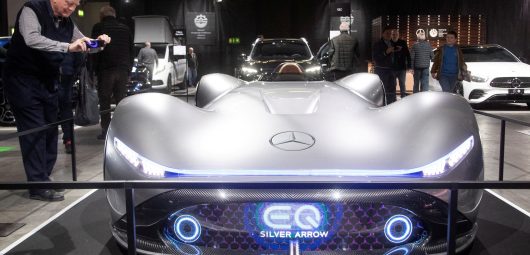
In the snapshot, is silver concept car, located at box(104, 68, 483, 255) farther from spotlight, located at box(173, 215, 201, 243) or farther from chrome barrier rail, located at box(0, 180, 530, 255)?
chrome barrier rail, located at box(0, 180, 530, 255)

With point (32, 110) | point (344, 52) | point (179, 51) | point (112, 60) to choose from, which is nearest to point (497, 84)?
point (344, 52)

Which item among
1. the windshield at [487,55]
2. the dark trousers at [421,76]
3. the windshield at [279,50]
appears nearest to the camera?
the dark trousers at [421,76]

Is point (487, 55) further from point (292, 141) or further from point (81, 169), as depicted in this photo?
point (292, 141)

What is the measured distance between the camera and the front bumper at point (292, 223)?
2.46m

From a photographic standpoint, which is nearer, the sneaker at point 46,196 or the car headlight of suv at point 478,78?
the sneaker at point 46,196

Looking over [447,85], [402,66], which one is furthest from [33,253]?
[402,66]

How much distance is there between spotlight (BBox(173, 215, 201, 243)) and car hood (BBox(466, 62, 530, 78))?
30.8ft

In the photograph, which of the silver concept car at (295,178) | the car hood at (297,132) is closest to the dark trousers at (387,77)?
the car hood at (297,132)

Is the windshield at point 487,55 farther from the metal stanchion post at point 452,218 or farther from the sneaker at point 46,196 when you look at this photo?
the metal stanchion post at point 452,218

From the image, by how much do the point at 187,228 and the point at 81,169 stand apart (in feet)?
11.7

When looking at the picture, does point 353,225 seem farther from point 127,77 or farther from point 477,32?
point 477,32

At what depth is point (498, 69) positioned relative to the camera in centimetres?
1077

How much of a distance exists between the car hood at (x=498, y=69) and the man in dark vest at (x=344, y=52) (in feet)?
7.96

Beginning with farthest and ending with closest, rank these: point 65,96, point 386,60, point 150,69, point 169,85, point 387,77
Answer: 1. point 169,85
2. point 150,69
3. point 387,77
4. point 386,60
5. point 65,96
